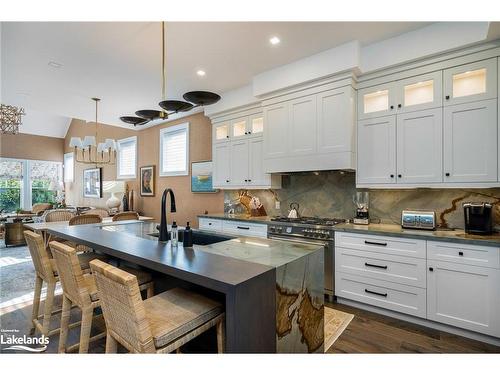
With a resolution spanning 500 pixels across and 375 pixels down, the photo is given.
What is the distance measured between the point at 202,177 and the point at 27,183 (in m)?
7.50

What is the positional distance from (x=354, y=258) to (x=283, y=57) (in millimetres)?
2434

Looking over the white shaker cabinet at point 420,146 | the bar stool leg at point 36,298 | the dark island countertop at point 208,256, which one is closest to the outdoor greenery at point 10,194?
the bar stool leg at point 36,298

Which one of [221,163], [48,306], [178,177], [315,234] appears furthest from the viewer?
[178,177]

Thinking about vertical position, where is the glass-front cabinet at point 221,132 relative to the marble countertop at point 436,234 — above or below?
above

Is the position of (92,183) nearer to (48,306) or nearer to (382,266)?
(48,306)

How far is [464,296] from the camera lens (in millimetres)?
2207

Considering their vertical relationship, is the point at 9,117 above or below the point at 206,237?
above

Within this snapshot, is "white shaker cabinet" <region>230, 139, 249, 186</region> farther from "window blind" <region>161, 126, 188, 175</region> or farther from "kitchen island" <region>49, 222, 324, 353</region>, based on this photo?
"kitchen island" <region>49, 222, 324, 353</region>

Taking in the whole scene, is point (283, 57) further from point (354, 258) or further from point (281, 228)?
point (354, 258)

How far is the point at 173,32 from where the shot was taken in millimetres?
2600

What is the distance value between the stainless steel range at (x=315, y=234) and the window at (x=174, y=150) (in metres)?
2.80

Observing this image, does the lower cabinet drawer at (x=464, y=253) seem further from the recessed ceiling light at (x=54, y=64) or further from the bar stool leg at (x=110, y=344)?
the recessed ceiling light at (x=54, y=64)

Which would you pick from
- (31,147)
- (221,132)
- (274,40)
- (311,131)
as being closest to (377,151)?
(311,131)

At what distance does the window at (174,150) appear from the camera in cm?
545
